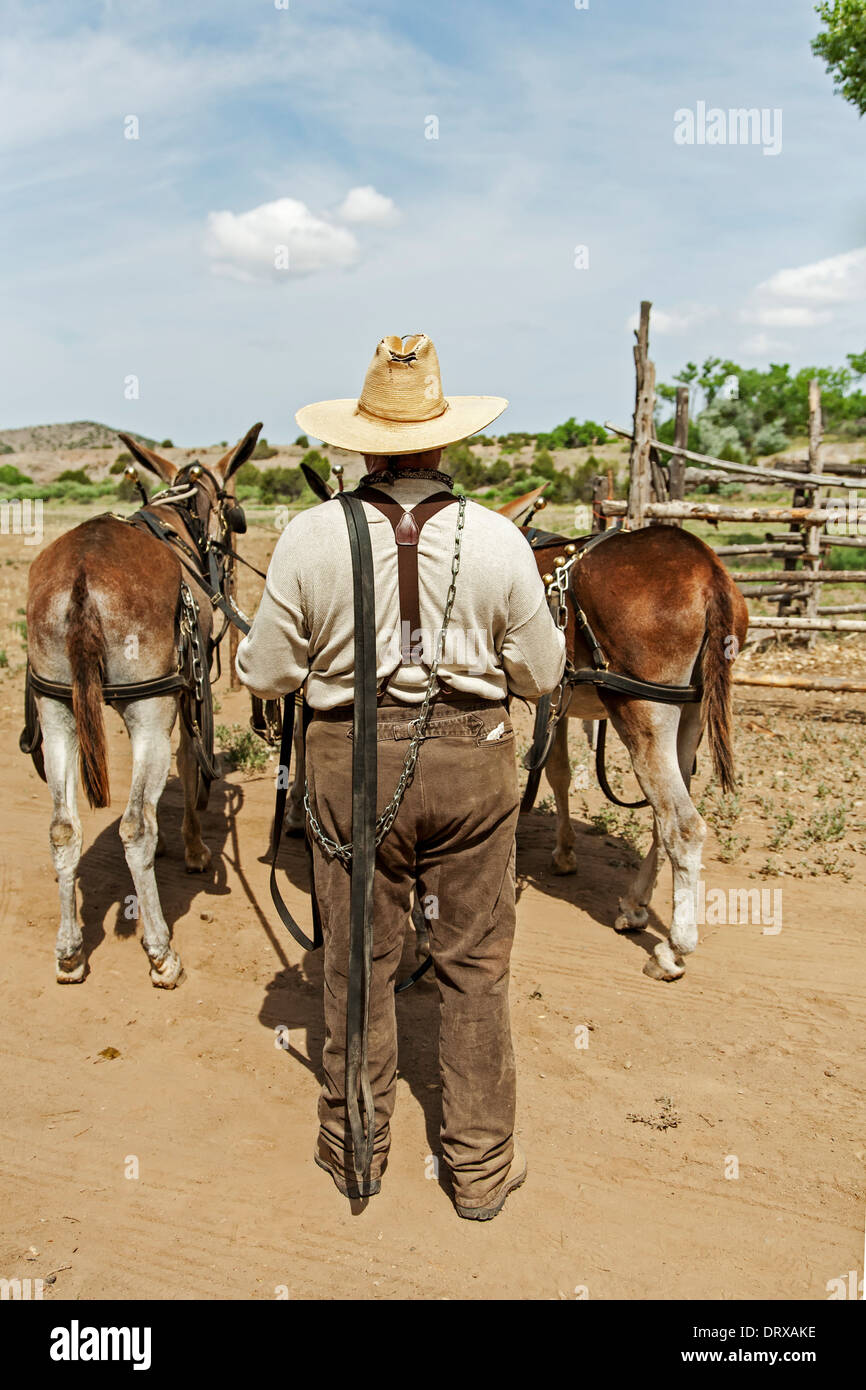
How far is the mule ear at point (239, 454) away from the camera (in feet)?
18.7

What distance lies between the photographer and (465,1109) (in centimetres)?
308

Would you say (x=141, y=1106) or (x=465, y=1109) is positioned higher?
(x=465, y=1109)

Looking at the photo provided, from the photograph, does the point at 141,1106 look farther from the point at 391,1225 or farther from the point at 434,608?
the point at 434,608

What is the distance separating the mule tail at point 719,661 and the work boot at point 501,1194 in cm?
226

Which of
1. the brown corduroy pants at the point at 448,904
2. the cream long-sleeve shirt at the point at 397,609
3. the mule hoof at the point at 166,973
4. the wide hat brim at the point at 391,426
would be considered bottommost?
the mule hoof at the point at 166,973

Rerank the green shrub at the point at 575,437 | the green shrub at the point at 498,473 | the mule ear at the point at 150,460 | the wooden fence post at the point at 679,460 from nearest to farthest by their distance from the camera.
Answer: the mule ear at the point at 150,460, the wooden fence post at the point at 679,460, the green shrub at the point at 498,473, the green shrub at the point at 575,437

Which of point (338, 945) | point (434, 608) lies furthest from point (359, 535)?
point (338, 945)

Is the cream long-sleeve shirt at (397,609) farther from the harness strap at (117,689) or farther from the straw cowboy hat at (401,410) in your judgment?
the harness strap at (117,689)

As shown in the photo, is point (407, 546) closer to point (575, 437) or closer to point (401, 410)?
point (401, 410)

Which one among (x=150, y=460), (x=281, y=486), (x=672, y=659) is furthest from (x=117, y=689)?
(x=281, y=486)

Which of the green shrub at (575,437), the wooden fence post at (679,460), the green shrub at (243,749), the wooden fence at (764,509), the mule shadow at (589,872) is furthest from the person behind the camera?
the green shrub at (575,437)

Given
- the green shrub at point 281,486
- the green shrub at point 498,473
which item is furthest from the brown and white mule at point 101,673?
the green shrub at point 498,473

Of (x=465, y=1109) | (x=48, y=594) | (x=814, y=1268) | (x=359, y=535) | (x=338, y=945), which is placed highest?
(x=359, y=535)

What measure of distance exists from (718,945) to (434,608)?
3282 mm
